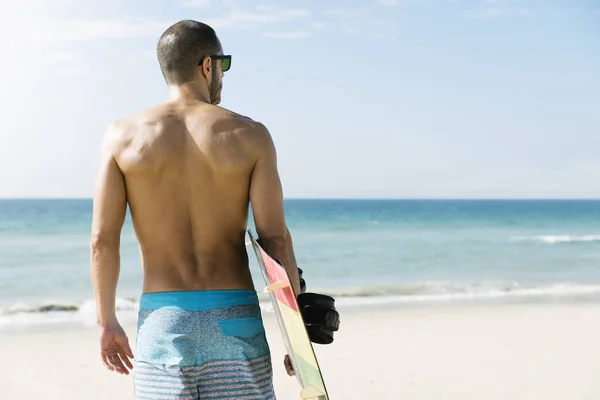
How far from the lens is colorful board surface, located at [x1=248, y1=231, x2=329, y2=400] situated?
2.09 meters

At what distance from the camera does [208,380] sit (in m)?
2.26

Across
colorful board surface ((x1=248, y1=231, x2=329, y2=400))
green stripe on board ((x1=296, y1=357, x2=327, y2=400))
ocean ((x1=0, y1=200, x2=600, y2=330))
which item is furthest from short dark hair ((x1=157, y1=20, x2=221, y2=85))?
ocean ((x1=0, y1=200, x2=600, y2=330))

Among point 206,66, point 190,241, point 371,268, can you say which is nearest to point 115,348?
point 190,241

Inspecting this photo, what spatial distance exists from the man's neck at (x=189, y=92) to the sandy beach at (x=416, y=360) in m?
3.78

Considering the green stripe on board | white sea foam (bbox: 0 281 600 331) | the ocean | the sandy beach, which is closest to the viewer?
the green stripe on board

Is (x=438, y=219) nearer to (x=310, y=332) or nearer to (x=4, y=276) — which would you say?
(x=4, y=276)

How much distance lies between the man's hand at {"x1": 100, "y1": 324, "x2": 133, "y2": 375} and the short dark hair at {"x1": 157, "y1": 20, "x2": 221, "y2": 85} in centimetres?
77

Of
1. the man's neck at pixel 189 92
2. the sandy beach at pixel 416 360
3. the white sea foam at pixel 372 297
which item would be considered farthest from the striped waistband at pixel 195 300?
the white sea foam at pixel 372 297

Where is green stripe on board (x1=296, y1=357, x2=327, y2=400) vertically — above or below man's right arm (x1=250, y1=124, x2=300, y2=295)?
below

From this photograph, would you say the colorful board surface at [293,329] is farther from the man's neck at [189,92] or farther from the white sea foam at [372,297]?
the white sea foam at [372,297]

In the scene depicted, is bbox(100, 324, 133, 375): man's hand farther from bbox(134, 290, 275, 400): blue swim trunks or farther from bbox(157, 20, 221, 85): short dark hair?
bbox(157, 20, 221, 85): short dark hair

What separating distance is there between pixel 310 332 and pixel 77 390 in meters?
4.30

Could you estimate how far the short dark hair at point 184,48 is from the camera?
2.39 m

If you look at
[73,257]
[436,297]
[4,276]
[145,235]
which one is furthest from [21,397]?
[73,257]
